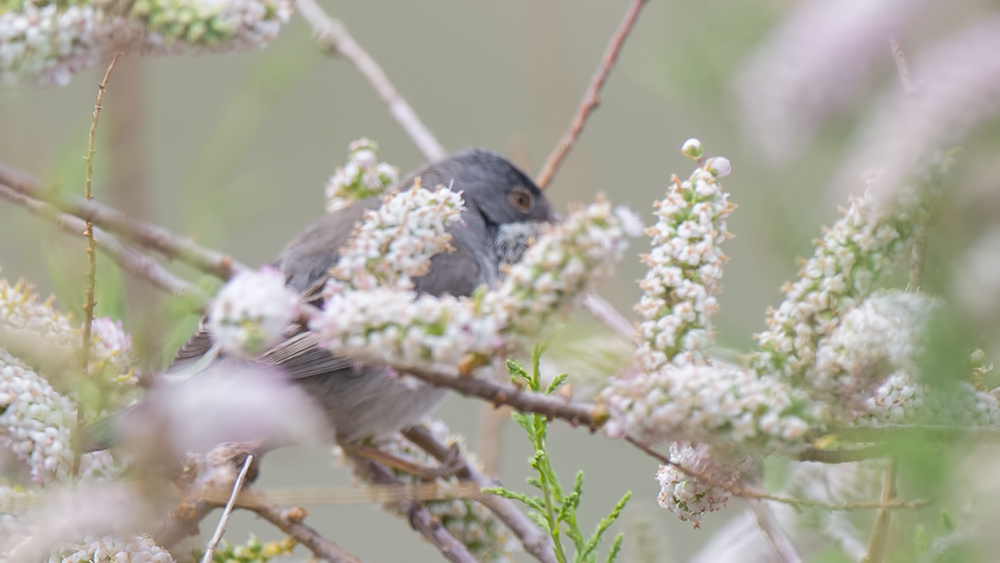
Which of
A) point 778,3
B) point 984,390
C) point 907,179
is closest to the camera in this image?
point 907,179

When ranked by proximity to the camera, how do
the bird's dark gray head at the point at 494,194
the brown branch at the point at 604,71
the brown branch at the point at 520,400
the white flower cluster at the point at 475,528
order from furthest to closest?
the bird's dark gray head at the point at 494,194 < the brown branch at the point at 604,71 < the white flower cluster at the point at 475,528 < the brown branch at the point at 520,400

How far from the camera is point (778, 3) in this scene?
1.41m

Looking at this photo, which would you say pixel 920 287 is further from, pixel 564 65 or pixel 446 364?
pixel 564 65

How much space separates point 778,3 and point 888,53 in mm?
350

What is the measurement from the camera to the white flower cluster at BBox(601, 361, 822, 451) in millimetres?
937

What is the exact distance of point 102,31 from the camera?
143 cm

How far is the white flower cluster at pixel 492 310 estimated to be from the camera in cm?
95

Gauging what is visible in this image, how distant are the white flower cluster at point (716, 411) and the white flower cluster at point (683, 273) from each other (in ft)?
0.33

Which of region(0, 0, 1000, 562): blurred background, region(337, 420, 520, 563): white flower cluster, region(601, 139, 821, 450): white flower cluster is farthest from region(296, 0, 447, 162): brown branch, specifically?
region(601, 139, 821, 450): white flower cluster

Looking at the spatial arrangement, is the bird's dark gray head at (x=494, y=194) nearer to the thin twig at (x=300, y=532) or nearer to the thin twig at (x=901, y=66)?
the thin twig at (x=300, y=532)

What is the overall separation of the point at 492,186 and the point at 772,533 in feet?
7.09

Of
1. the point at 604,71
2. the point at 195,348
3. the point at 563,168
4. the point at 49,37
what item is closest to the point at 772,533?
the point at 604,71

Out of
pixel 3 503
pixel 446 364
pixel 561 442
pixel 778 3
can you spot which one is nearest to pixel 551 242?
pixel 446 364

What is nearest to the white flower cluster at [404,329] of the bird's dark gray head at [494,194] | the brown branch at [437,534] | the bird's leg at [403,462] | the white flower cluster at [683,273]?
the white flower cluster at [683,273]
